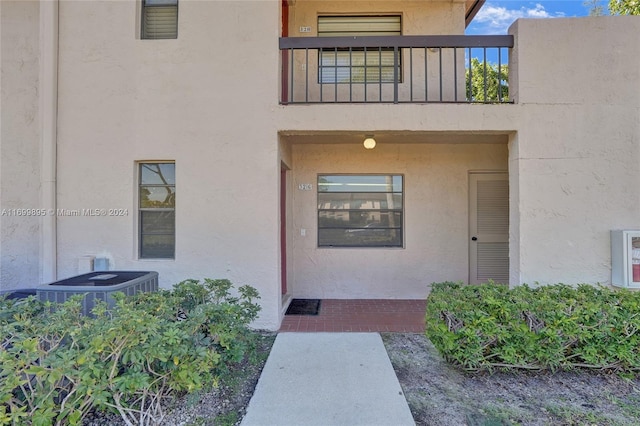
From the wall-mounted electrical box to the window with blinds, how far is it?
4.45 metres

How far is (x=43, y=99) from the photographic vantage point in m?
5.13

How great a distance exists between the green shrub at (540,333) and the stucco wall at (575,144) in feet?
4.05

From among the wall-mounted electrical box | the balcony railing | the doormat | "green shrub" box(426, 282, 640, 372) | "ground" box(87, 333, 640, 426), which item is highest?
the balcony railing

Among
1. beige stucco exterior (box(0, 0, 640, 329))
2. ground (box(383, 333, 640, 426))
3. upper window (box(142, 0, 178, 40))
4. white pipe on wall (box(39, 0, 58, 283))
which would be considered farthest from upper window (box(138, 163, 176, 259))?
Result: ground (box(383, 333, 640, 426))

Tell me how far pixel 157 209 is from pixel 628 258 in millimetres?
6804

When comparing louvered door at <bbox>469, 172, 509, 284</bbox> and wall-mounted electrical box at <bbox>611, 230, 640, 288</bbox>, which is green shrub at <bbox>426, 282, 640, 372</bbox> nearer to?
wall-mounted electrical box at <bbox>611, 230, 640, 288</bbox>

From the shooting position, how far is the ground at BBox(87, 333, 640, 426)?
9.54 ft

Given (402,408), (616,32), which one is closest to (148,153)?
(402,408)

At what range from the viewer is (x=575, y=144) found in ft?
15.5

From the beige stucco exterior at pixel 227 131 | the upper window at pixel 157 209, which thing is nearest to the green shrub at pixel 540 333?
the beige stucco exterior at pixel 227 131

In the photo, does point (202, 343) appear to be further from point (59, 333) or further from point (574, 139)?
point (574, 139)

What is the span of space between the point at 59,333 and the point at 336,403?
7.90ft

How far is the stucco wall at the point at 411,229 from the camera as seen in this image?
21.6 ft

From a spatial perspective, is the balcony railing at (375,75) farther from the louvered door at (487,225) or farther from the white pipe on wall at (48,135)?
the white pipe on wall at (48,135)
